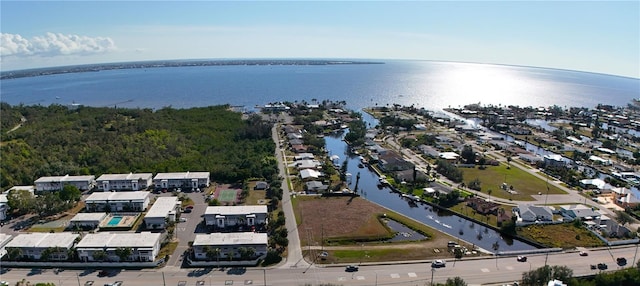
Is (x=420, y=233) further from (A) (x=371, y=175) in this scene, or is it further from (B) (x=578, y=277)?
(A) (x=371, y=175)

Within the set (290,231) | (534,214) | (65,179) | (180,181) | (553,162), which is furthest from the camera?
(553,162)

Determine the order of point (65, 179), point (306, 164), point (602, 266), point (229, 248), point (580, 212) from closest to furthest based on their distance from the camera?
point (602, 266) → point (229, 248) → point (580, 212) → point (65, 179) → point (306, 164)

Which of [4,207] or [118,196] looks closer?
[4,207]

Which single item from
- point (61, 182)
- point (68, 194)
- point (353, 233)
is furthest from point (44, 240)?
point (353, 233)

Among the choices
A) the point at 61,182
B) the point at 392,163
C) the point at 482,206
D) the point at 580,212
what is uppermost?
the point at 392,163

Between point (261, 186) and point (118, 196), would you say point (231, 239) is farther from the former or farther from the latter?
point (118, 196)

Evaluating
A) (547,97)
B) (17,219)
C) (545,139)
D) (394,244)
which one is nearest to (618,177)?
(545,139)

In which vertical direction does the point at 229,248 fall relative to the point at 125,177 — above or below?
below
